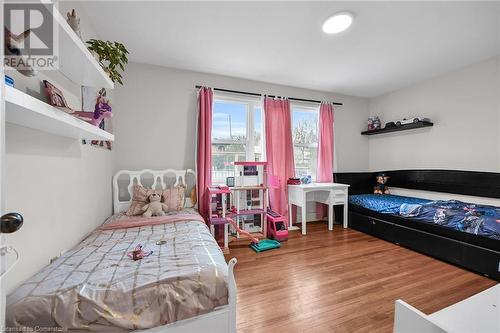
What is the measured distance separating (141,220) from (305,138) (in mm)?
3010

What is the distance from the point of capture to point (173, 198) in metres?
2.52

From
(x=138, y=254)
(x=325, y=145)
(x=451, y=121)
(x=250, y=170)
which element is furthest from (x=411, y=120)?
(x=138, y=254)

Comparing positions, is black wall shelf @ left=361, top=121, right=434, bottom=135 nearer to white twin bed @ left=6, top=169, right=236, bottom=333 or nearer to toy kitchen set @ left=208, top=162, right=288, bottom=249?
toy kitchen set @ left=208, top=162, right=288, bottom=249

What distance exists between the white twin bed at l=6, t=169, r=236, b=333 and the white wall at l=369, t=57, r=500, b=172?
372 centimetres

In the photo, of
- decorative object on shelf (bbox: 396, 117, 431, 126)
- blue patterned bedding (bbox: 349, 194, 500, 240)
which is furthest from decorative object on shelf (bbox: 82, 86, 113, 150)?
decorative object on shelf (bbox: 396, 117, 431, 126)

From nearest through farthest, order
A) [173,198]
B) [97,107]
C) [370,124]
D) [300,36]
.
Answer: [97,107] < [300,36] < [173,198] < [370,124]

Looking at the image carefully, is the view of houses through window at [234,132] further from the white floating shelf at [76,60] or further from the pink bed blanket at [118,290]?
the pink bed blanket at [118,290]

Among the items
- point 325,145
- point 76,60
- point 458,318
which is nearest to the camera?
point 458,318

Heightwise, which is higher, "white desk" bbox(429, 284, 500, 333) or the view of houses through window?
the view of houses through window

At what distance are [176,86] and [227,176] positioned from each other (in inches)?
60.3

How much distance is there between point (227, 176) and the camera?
A: 10.8 feet

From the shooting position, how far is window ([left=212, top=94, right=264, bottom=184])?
325 cm

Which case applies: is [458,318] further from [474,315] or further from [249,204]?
[249,204]

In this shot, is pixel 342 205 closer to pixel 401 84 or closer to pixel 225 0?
pixel 401 84
